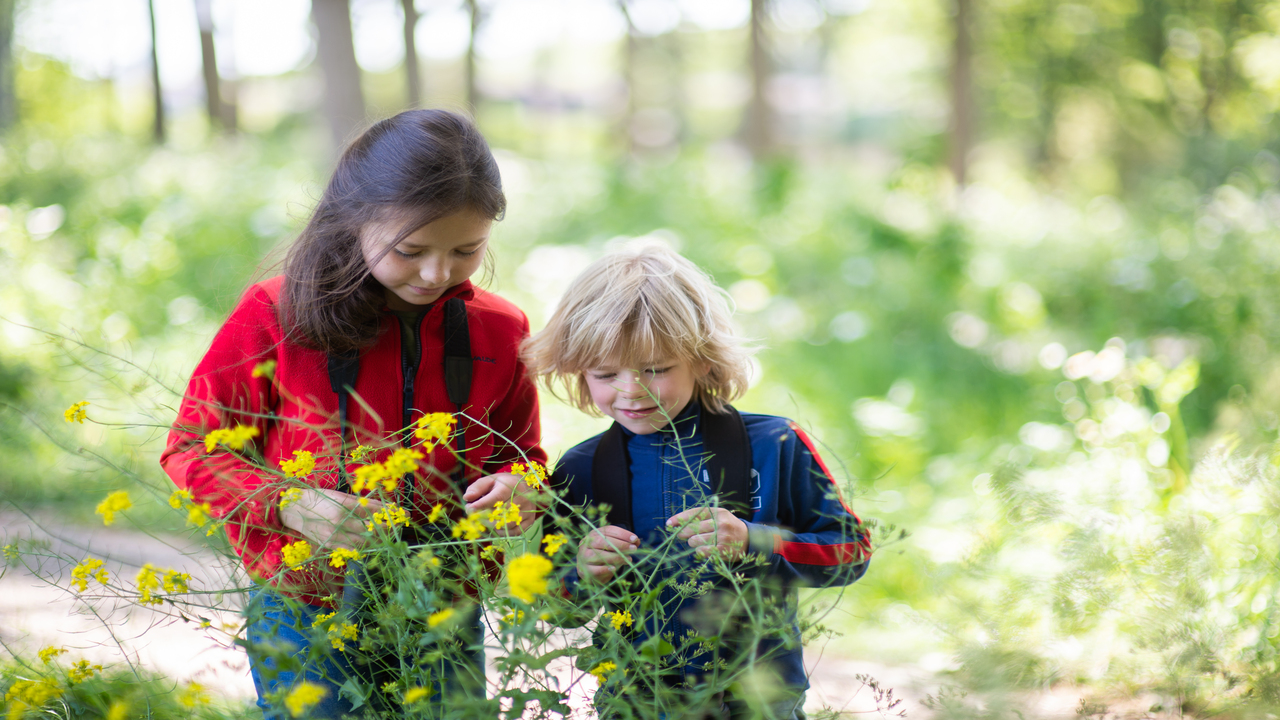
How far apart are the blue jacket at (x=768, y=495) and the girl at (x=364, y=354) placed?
8.2 inches

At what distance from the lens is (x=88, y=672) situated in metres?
1.47

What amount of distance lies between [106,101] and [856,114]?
80.2 ft

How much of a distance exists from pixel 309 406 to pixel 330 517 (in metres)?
0.31

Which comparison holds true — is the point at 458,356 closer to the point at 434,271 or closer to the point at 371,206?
the point at 434,271

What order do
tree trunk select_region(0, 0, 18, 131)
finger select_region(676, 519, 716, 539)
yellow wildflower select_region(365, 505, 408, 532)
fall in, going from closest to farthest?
yellow wildflower select_region(365, 505, 408, 532) < finger select_region(676, 519, 716, 539) < tree trunk select_region(0, 0, 18, 131)

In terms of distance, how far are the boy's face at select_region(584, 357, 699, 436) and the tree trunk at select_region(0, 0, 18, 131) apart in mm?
12641

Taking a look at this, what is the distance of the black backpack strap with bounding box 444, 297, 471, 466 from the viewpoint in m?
1.84

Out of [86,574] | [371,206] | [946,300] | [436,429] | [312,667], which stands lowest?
[946,300]

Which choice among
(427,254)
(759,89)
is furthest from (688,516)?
(759,89)

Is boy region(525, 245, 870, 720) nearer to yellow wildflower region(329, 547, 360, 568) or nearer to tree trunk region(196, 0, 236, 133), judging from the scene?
yellow wildflower region(329, 547, 360, 568)

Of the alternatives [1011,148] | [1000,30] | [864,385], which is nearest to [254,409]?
[864,385]

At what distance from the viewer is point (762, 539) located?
1601mm

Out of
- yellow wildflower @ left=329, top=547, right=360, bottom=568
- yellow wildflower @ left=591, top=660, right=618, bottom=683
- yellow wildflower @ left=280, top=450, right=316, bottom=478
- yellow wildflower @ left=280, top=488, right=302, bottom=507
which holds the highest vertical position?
yellow wildflower @ left=280, top=450, right=316, bottom=478

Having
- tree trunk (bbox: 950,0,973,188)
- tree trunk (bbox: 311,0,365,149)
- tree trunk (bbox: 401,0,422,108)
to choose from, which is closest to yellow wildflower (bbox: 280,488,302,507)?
tree trunk (bbox: 311,0,365,149)
